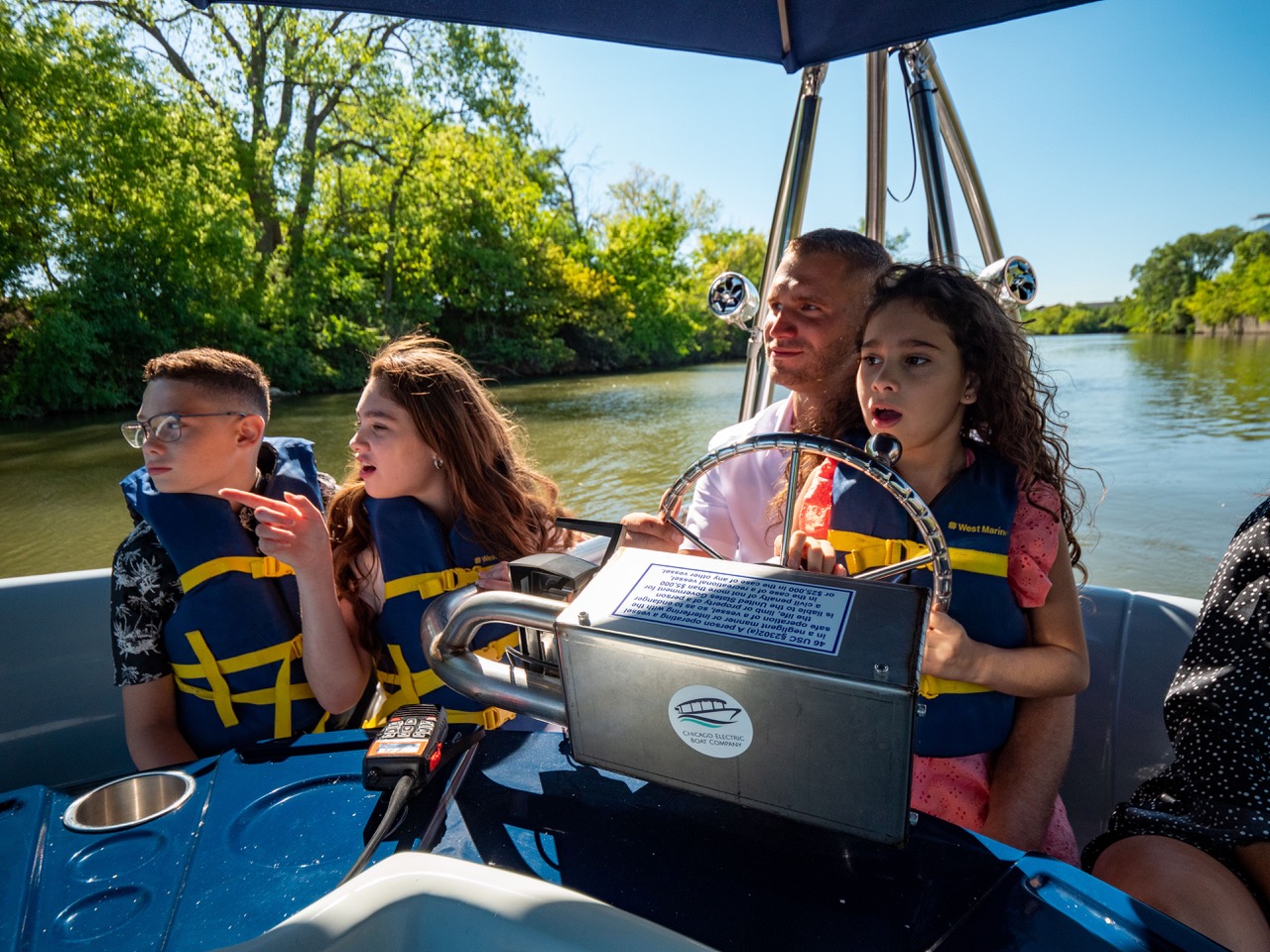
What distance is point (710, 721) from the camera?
0.57 metres

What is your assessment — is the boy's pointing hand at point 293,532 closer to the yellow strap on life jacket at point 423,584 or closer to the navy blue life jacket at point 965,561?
the yellow strap on life jacket at point 423,584

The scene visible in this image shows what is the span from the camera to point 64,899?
676 millimetres

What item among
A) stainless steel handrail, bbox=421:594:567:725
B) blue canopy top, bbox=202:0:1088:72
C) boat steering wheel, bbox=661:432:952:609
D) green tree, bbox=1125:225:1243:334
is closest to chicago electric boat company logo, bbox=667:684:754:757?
stainless steel handrail, bbox=421:594:567:725

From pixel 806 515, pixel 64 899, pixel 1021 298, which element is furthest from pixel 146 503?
pixel 1021 298

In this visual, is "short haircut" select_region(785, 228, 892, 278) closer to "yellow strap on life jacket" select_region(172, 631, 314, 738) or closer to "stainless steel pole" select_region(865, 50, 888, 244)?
"stainless steel pole" select_region(865, 50, 888, 244)

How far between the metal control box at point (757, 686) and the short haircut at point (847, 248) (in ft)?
4.70

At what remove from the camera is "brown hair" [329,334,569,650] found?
167 centimetres

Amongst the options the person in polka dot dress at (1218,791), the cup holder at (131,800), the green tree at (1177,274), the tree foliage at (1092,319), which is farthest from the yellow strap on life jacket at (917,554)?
the tree foliage at (1092,319)

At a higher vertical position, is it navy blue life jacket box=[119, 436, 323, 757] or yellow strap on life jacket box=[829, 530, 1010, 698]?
yellow strap on life jacket box=[829, 530, 1010, 698]

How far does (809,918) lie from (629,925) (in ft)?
0.90

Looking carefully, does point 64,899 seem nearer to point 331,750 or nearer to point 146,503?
point 331,750

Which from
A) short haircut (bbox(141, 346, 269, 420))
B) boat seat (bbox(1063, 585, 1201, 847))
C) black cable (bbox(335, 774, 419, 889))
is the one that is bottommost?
boat seat (bbox(1063, 585, 1201, 847))

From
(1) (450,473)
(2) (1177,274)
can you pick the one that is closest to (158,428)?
(1) (450,473)

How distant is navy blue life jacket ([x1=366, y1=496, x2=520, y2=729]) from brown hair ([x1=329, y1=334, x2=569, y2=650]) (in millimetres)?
58
